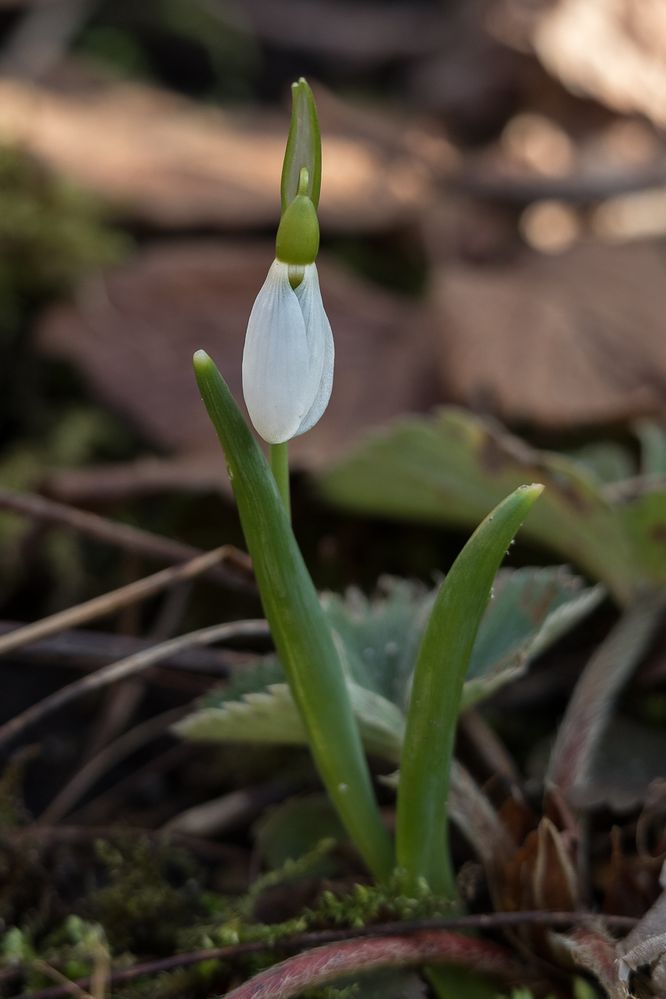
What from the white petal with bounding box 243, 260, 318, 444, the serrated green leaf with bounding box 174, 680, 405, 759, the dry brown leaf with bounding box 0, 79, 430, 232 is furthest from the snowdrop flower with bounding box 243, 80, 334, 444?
the dry brown leaf with bounding box 0, 79, 430, 232

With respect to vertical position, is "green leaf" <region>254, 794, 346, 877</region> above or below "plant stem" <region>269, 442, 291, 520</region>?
below

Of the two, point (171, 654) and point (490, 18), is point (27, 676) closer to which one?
point (171, 654)

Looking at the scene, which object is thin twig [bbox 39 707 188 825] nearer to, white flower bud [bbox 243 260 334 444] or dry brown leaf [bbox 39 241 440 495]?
dry brown leaf [bbox 39 241 440 495]

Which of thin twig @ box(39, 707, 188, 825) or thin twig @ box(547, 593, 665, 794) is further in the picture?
thin twig @ box(39, 707, 188, 825)

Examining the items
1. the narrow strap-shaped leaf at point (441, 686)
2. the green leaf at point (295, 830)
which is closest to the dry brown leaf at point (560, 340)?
the green leaf at point (295, 830)

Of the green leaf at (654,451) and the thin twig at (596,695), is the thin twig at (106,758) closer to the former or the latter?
the thin twig at (596,695)

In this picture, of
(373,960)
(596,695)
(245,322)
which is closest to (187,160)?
(245,322)

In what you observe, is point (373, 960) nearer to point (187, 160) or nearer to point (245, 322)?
point (245, 322)

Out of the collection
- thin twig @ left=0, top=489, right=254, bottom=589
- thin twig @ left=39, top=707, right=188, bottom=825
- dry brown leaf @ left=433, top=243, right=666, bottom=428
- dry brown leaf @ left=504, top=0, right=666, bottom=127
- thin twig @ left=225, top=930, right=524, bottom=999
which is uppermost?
dry brown leaf @ left=504, top=0, right=666, bottom=127
